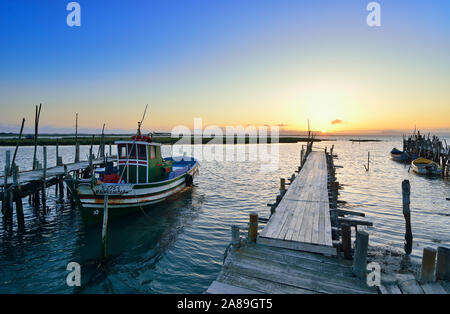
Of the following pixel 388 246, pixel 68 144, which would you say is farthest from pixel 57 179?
pixel 68 144

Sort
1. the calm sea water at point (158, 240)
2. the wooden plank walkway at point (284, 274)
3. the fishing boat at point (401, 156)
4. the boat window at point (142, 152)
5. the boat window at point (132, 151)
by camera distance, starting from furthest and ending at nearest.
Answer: the fishing boat at point (401, 156)
the boat window at point (142, 152)
the boat window at point (132, 151)
the calm sea water at point (158, 240)
the wooden plank walkway at point (284, 274)

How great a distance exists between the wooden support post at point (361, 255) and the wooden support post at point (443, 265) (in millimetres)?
1503

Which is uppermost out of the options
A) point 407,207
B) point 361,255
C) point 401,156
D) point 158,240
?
point 401,156

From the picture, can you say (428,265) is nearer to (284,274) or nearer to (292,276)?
(292,276)

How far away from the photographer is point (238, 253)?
6.36m

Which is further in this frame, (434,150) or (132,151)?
(434,150)

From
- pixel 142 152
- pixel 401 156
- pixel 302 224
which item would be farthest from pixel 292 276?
pixel 401 156

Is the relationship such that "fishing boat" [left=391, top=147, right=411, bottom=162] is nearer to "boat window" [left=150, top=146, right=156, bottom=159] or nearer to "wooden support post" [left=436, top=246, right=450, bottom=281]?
"boat window" [left=150, top=146, right=156, bottom=159]

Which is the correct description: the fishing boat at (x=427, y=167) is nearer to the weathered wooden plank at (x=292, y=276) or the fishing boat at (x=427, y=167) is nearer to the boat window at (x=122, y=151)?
the weathered wooden plank at (x=292, y=276)

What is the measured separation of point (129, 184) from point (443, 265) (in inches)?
509

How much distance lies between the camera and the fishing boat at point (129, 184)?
40.2 feet

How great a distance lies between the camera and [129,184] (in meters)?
13.3

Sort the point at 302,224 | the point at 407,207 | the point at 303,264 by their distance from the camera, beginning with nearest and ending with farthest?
the point at 303,264 → the point at 302,224 → the point at 407,207

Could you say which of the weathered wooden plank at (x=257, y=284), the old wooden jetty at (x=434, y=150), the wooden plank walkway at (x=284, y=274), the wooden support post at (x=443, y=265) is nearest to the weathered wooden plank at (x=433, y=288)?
the wooden support post at (x=443, y=265)
